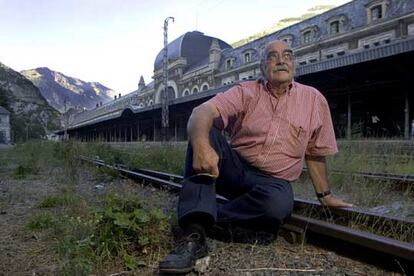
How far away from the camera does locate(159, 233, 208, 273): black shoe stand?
1909 mm

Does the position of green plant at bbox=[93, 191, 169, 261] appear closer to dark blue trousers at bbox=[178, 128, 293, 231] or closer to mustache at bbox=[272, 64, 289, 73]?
dark blue trousers at bbox=[178, 128, 293, 231]

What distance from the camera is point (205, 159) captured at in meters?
2.16

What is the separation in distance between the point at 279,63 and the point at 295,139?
50cm

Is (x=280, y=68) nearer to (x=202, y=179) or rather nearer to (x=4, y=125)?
(x=202, y=179)

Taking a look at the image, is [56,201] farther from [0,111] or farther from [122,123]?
[0,111]

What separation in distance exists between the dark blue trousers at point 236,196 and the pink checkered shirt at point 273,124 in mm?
84

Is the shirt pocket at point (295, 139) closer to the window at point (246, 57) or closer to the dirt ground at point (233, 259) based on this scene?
the dirt ground at point (233, 259)

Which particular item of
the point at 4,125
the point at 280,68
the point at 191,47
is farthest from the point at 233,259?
the point at 4,125

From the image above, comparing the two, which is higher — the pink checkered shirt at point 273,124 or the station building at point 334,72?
the station building at point 334,72

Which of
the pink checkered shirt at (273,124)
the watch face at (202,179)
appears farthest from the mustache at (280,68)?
the watch face at (202,179)

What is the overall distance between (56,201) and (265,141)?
276 centimetres

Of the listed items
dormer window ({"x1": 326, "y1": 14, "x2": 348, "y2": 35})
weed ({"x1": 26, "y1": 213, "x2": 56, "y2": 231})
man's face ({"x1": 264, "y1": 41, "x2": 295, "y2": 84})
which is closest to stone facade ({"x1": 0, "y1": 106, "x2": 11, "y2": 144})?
dormer window ({"x1": 326, "y1": 14, "x2": 348, "y2": 35})

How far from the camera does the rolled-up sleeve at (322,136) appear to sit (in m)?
2.56

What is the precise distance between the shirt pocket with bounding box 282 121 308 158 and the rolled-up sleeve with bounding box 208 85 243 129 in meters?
0.32
